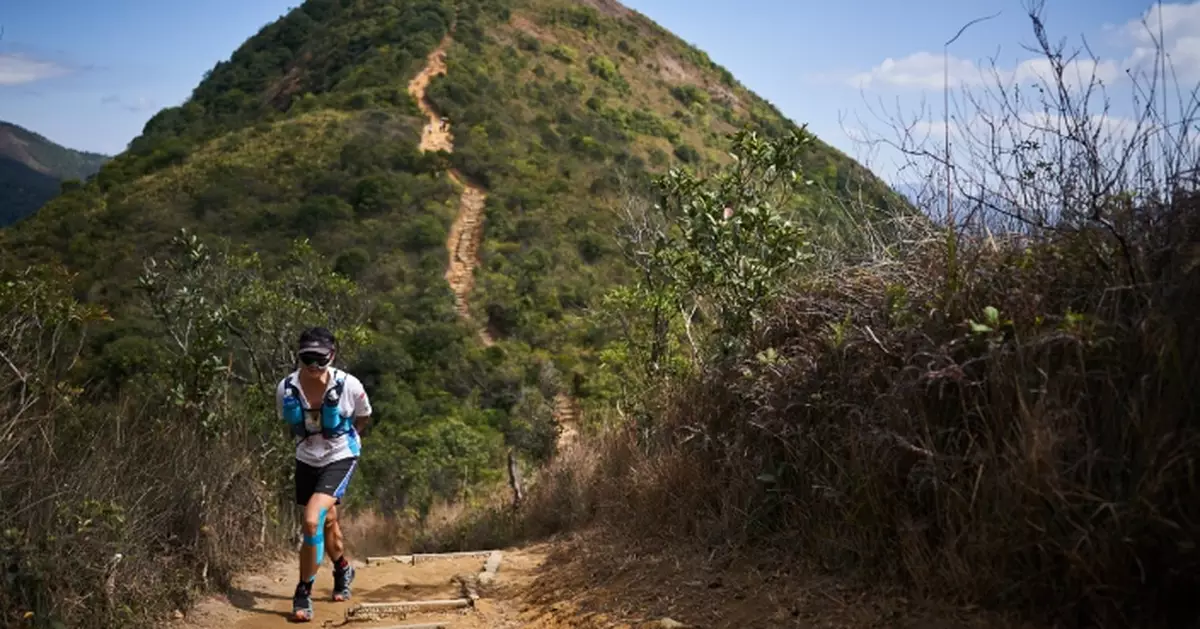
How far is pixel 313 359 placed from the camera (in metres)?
5.80

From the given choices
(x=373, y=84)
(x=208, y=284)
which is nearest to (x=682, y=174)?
(x=208, y=284)

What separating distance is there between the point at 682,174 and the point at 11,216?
53.9 m

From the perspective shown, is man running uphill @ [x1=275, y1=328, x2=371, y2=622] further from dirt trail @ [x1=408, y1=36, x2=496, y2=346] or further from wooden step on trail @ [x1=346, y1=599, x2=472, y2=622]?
dirt trail @ [x1=408, y1=36, x2=496, y2=346]

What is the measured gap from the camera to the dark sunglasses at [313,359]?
579 centimetres

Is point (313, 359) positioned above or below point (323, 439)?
above

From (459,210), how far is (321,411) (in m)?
36.0

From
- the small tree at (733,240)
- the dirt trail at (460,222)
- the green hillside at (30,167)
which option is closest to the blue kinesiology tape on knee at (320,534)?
the small tree at (733,240)

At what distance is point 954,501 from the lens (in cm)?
395

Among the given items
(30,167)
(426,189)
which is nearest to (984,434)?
(426,189)

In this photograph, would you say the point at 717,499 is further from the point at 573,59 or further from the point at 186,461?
the point at 573,59

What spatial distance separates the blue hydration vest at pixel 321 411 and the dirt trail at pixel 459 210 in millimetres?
25796

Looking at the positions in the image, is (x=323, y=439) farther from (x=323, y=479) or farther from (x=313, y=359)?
(x=313, y=359)

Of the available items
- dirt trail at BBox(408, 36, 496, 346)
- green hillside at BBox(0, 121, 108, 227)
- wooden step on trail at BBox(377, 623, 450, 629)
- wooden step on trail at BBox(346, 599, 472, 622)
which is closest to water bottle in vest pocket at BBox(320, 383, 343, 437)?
wooden step on trail at BBox(346, 599, 472, 622)

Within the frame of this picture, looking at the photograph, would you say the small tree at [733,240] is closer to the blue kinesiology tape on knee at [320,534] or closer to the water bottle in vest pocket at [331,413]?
the water bottle in vest pocket at [331,413]
